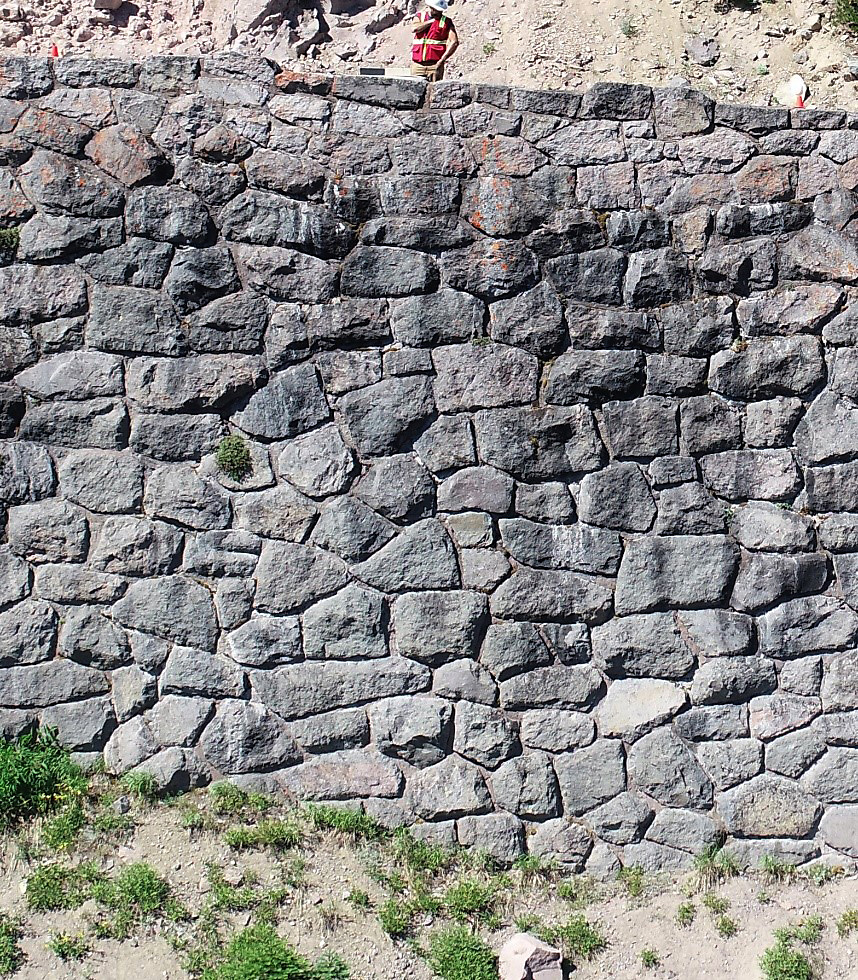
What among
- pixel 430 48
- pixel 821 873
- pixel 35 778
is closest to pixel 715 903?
pixel 821 873

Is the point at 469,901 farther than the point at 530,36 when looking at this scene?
Answer: No

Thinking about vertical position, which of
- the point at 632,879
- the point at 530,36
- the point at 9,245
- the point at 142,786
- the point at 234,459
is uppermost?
the point at 530,36

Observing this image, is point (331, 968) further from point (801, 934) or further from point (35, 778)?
point (801, 934)

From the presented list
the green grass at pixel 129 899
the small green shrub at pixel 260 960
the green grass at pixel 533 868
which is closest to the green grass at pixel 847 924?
the green grass at pixel 533 868

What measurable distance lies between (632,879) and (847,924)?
92 cm

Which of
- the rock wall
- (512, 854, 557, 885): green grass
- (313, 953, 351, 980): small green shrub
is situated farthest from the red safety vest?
(313, 953, 351, 980): small green shrub

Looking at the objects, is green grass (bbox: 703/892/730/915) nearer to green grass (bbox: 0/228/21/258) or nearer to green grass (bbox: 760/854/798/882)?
green grass (bbox: 760/854/798/882)

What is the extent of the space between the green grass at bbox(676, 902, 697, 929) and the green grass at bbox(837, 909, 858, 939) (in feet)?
2.01

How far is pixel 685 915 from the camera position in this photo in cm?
410

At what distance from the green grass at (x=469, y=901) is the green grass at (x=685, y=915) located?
80 cm

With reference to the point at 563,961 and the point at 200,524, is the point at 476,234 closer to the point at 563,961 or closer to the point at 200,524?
the point at 200,524

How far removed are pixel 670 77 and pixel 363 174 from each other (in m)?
5.62

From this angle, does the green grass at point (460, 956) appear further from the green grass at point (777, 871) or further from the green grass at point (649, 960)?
the green grass at point (777, 871)

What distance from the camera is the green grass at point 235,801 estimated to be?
4.12 m
